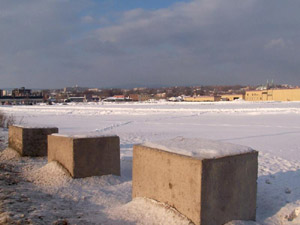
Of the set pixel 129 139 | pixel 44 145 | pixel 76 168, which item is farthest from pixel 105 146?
pixel 129 139

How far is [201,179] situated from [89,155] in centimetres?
385

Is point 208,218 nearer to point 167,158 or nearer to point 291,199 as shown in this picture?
point 167,158

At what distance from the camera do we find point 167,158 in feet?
16.5

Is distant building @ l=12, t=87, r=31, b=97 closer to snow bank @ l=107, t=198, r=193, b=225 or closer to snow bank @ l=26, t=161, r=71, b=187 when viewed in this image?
snow bank @ l=26, t=161, r=71, b=187

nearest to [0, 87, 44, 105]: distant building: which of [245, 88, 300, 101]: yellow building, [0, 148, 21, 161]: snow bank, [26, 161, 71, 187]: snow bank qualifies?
[245, 88, 300, 101]: yellow building

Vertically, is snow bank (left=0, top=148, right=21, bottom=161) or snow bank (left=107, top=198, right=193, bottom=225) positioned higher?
snow bank (left=107, top=198, right=193, bottom=225)

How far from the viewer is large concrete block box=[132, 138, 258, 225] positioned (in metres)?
4.54

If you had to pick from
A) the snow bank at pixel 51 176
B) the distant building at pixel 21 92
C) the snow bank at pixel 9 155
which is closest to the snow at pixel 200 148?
the snow bank at pixel 51 176

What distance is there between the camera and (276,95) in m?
119

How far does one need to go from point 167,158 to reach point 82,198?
2.33 m

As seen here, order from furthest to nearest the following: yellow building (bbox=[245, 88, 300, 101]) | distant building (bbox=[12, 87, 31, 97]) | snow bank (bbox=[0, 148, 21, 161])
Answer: distant building (bbox=[12, 87, 31, 97]), yellow building (bbox=[245, 88, 300, 101]), snow bank (bbox=[0, 148, 21, 161])

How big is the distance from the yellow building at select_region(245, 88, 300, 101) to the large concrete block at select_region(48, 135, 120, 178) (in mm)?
110097

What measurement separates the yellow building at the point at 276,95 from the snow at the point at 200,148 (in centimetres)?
11144

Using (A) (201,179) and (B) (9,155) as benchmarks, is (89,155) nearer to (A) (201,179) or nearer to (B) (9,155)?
(A) (201,179)
